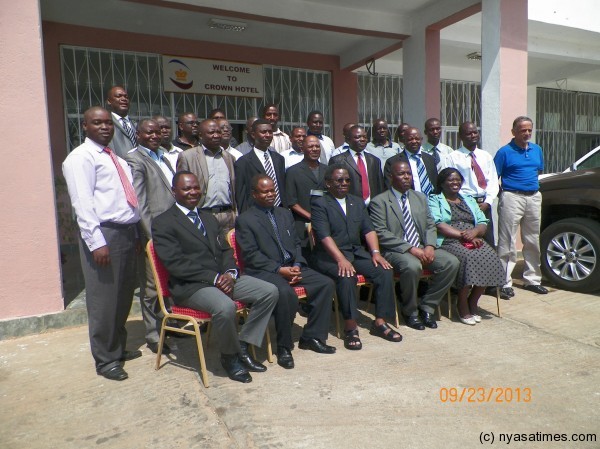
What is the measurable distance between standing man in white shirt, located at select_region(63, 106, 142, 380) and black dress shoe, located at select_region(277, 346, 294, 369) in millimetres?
1034

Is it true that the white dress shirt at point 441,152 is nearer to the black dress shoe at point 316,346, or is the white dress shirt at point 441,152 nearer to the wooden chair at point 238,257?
the wooden chair at point 238,257

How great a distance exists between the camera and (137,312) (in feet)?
14.5

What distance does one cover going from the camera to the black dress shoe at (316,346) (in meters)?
3.40

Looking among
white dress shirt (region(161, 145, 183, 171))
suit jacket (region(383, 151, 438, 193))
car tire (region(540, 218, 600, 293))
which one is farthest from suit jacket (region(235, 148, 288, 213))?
car tire (region(540, 218, 600, 293))

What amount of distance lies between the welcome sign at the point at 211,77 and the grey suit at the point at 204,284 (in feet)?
17.0

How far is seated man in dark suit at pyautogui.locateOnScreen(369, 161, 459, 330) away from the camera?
3914mm

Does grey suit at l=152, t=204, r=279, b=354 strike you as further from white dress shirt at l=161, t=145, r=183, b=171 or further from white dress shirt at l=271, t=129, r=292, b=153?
white dress shirt at l=271, t=129, r=292, b=153

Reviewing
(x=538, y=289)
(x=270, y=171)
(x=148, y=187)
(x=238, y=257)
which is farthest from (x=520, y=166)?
(x=148, y=187)

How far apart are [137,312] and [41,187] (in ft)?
4.67

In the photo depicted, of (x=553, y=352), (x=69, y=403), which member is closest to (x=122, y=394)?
(x=69, y=403)

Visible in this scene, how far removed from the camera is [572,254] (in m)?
4.86

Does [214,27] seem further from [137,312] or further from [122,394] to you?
[122,394]

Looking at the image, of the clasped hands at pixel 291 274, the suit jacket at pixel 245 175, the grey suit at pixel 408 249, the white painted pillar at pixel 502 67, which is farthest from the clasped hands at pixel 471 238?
the white painted pillar at pixel 502 67
